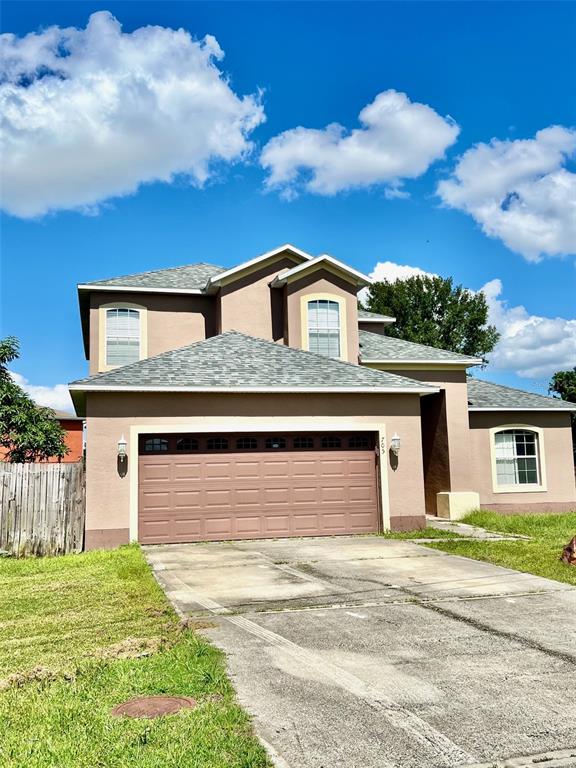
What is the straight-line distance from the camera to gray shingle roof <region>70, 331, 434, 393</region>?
15.2 m

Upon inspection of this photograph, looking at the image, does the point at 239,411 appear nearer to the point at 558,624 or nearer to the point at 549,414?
the point at 558,624

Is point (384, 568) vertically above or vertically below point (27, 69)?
below

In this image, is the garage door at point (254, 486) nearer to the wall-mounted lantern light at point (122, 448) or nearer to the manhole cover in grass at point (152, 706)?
the wall-mounted lantern light at point (122, 448)

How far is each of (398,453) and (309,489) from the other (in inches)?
96.9

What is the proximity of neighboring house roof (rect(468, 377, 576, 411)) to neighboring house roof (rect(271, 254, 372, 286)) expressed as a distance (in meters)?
5.43

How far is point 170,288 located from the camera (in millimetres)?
20953

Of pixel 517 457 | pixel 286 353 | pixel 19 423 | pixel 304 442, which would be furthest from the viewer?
pixel 19 423

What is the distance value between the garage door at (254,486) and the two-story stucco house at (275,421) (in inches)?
1.3

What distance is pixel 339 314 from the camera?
20297 millimetres

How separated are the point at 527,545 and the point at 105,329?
13.8 meters

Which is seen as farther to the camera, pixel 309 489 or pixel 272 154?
pixel 272 154

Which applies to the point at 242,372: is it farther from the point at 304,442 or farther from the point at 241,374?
the point at 304,442

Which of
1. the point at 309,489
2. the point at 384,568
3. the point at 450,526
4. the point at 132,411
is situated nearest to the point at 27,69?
the point at 132,411

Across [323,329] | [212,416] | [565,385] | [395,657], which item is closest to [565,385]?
[565,385]
